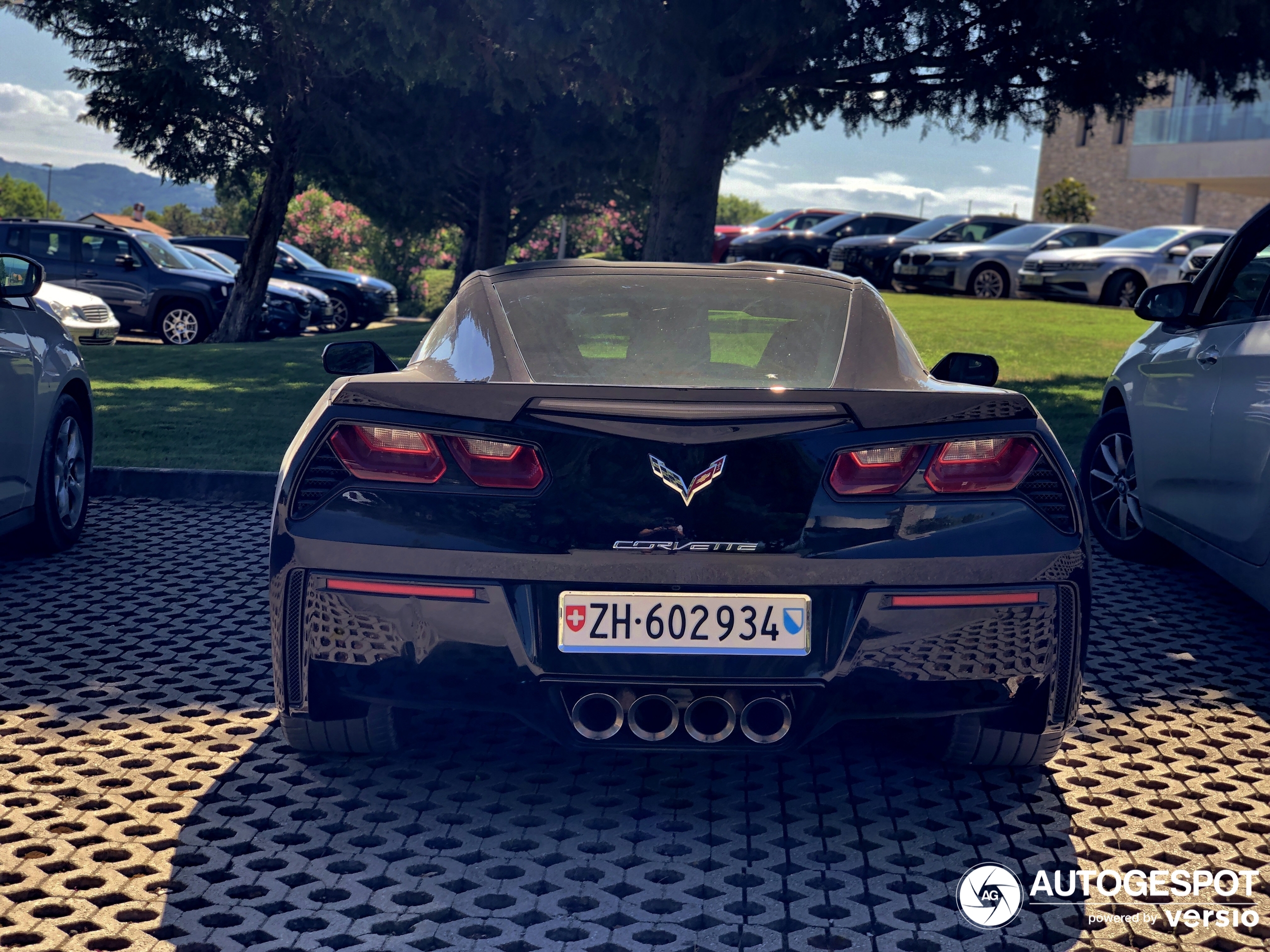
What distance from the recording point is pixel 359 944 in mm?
2875

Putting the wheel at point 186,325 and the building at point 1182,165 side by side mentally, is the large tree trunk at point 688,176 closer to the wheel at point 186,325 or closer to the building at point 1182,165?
the wheel at point 186,325

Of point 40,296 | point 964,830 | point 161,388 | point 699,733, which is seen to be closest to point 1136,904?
point 964,830

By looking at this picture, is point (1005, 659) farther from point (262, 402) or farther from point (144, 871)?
point (262, 402)

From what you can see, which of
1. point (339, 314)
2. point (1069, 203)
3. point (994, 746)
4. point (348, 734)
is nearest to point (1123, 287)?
point (339, 314)

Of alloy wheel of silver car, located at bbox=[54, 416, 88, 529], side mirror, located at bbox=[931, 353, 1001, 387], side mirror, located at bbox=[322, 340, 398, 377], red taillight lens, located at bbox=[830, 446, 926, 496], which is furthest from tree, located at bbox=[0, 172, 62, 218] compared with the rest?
red taillight lens, located at bbox=[830, 446, 926, 496]

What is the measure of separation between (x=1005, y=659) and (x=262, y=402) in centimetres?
998

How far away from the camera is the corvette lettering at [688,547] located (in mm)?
3264

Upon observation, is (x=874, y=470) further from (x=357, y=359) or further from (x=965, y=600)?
(x=357, y=359)

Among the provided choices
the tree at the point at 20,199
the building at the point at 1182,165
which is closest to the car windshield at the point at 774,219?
the building at the point at 1182,165

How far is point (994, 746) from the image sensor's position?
12.4 ft

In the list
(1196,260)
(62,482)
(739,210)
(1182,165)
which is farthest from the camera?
(739,210)

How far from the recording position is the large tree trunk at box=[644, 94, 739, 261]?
43.7 feet

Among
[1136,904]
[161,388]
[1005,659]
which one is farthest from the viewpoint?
[161,388]

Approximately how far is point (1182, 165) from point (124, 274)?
3782 centimetres
